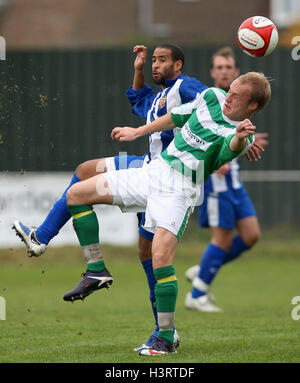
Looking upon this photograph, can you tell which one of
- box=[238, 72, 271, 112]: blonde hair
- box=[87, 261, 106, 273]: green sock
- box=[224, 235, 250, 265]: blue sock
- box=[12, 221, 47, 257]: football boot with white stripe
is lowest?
box=[224, 235, 250, 265]: blue sock

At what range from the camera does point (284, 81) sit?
17844 mm

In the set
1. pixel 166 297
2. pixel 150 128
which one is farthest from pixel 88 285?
pixel 150 128

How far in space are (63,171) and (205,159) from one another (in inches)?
420

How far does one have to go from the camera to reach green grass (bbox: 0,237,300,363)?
22.3 feet

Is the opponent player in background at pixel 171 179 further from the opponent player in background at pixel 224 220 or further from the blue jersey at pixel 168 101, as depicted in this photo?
the opponent player in background at pixel 224 220

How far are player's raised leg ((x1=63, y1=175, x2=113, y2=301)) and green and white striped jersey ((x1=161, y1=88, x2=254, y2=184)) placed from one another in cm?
59

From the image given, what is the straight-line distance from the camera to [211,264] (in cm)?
1045

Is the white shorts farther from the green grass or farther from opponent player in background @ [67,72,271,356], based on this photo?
the green grass

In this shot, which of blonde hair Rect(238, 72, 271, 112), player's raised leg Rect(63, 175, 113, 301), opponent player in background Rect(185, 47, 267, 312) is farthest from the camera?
opponent player in background Rect(185, 47, 267, 312)

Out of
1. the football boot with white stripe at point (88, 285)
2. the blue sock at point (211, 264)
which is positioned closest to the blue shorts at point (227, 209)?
the blue sock at point (211, 264)

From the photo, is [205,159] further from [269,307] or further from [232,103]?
[269,307]

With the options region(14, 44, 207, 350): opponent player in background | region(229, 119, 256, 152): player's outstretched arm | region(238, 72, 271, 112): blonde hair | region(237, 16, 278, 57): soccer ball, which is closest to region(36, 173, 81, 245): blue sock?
region(14, 44, 207, 350): opponent player in background

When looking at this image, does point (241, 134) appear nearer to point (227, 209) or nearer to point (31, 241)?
point (31, 241)
